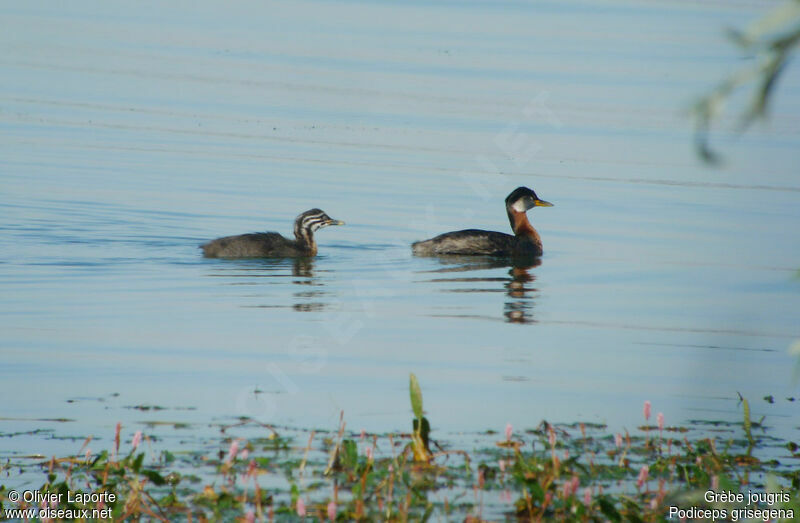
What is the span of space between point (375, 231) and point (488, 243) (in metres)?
1.63

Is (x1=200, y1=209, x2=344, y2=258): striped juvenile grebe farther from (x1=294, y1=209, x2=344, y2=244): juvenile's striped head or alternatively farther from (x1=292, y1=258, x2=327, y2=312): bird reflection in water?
(x1=292, y1=258, x2=327, y2=312): bird reflection in water

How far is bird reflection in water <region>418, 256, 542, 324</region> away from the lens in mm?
13039

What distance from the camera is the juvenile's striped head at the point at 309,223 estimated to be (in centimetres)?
1672

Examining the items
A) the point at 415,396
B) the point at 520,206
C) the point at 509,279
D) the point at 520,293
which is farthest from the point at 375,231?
the point at 415,396

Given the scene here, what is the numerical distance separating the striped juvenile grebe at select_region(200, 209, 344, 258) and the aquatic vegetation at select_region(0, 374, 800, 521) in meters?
7.75

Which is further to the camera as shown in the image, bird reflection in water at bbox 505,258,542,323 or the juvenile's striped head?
the juvenile's striped head

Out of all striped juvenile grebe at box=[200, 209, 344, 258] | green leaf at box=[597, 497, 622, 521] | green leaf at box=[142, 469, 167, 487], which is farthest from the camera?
striped juvenile grebe at box=[200, 209, 344, 258]

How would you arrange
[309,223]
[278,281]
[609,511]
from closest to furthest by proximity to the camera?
1. [609,511]
2. [278,281]
3. [309,223]

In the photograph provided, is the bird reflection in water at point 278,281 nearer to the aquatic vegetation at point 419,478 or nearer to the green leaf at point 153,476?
the aquatic vegetation at point 419,478

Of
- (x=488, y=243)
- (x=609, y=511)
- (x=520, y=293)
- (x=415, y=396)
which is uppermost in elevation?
(x=488, y=243)

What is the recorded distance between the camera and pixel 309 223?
54.9 feet

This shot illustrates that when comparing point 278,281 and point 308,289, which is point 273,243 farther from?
point 308,289

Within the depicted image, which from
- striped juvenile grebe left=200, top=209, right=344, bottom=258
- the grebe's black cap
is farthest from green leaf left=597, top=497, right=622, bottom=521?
the grebe's black cap

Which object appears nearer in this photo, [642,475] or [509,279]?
[642,475]
